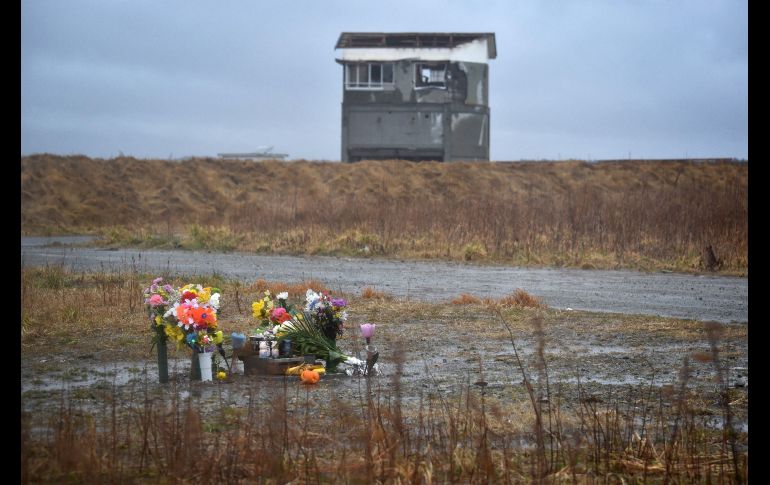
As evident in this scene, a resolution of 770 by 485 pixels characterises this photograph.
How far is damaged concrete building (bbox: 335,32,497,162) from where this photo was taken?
1975 inches

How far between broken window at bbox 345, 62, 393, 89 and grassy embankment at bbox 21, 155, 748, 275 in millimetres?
4771

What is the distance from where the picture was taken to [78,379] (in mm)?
7910

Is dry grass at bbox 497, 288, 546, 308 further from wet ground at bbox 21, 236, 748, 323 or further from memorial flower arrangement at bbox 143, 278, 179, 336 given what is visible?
memorial flower arrangement at bbox 143, 278, 179, 336

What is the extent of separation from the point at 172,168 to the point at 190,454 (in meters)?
48.8

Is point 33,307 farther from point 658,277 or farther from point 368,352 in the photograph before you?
point 658,277

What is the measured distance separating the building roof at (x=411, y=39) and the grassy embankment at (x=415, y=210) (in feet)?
23.4

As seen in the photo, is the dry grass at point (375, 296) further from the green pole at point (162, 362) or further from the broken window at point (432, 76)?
the broken window at point (432, 76)

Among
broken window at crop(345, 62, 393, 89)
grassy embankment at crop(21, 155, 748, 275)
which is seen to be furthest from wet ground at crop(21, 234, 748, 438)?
broken window at crop(345, 62, 393, 89)

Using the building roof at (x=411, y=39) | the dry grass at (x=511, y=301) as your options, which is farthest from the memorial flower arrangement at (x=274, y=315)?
the building roof at (x=411, y=39)

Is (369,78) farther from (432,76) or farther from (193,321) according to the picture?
(193,321)

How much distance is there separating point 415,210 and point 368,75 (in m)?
23.6

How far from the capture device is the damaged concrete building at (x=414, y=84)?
1975 inches
